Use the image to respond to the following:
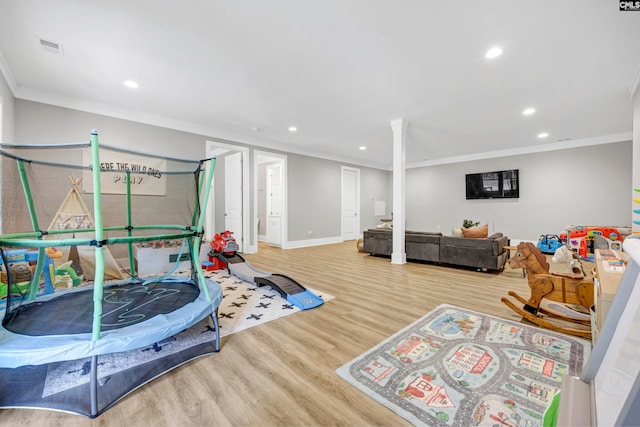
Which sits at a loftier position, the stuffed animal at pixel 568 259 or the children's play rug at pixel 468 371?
the stuffed animal at pixel 568 259

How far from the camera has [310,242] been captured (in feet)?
23.9

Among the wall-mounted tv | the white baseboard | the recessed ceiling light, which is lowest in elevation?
the white baseboard

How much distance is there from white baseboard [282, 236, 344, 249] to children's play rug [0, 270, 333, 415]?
4355mm

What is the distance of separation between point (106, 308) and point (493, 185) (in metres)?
8.64

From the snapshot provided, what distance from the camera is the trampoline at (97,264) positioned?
135 cm

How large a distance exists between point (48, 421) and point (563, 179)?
30.3ft

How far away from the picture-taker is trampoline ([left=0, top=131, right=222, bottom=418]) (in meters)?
1.35

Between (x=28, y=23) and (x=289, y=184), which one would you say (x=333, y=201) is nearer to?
(x=289, y=184)

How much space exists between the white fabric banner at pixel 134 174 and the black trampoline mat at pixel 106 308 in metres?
0.81

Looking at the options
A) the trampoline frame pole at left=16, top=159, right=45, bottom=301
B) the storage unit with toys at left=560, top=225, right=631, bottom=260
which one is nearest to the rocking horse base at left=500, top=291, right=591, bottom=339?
the trampoline frame pole at left=16, top=159, right=45, bottom=301

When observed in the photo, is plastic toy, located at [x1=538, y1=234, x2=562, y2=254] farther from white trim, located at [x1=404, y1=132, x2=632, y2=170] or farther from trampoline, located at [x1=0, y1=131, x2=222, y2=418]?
trampoline, located at [x1=0, y1=131, x2=222, y2=418]

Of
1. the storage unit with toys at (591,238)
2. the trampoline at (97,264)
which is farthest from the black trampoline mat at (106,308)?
the storage unit with toys at (591,238)

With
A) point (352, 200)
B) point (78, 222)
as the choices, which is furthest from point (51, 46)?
point (352, 200)

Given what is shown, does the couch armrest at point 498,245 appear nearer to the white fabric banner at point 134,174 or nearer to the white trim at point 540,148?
the white trim at point 540,148
